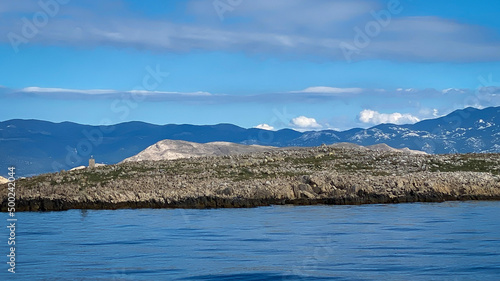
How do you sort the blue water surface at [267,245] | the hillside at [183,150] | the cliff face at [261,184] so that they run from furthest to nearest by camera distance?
the hillside at [183,150]
the cliff face at [261,184]
the blue water surface at [267,245]

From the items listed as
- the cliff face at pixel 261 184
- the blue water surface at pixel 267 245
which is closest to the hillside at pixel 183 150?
the cliff face at pixel 261 184

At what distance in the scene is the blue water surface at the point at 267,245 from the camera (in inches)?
996

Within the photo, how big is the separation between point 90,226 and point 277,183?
20614 millimetres

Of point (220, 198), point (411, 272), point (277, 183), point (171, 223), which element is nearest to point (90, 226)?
point (171, 223)

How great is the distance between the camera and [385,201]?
2274 inches

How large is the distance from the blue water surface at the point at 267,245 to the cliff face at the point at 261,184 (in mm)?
6692

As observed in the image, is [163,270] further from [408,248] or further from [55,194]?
[55,194]

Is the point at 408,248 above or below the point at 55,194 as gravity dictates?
below

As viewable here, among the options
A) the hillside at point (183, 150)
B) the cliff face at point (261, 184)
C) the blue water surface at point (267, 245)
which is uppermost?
the hillside at point (183, 150)

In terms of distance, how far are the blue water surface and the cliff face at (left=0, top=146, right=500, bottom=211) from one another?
669cm

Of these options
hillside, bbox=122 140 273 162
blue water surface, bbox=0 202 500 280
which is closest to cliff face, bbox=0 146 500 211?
blue water surface, bbox=0 202 500 280

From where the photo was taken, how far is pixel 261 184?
6031cm

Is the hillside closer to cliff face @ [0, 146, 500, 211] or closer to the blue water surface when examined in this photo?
cliff face @ [0, 146, 500, 211]

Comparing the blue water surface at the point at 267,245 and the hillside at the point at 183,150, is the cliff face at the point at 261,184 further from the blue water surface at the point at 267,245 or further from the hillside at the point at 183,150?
the hillside at the point at 183,150
